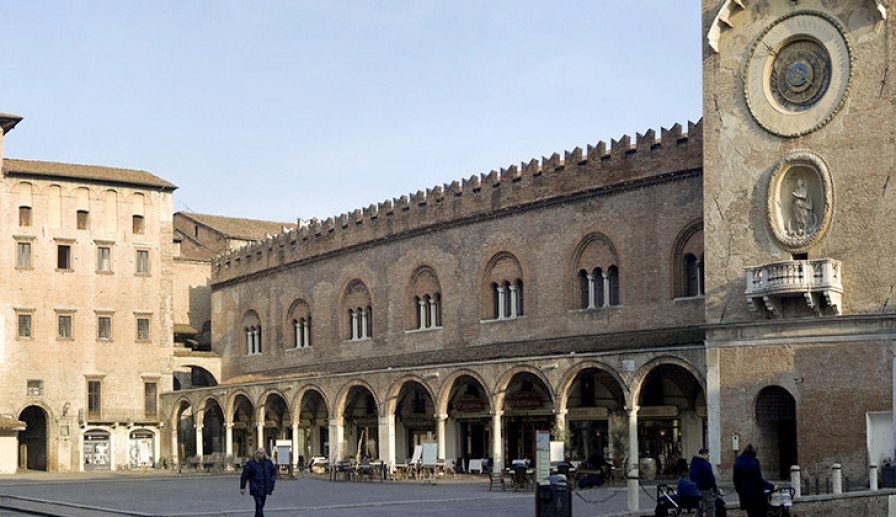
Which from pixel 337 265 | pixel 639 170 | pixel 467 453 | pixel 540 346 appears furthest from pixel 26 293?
pixel 639 170

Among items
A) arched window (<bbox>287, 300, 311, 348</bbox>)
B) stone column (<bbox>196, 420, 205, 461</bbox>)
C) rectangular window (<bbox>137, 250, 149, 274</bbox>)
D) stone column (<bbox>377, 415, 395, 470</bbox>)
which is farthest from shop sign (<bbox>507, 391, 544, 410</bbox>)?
rectangular window (<bbox>137, 250, 149, 274</bbox>)

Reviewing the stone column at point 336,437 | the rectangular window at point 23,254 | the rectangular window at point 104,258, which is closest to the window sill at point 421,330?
the stone column at point 336,437

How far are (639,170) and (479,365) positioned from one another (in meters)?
7.42

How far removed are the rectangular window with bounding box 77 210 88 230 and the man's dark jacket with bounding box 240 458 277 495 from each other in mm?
35279

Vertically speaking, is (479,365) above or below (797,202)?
below

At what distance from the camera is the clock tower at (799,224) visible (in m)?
27.0

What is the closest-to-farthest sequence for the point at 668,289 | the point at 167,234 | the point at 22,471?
1. the point at 668,289
2. the point at 22,471
3. the point at 167,234

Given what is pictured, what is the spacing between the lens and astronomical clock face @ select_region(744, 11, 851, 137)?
27.9 m

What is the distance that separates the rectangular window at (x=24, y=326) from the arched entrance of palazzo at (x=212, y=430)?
27.9 ft

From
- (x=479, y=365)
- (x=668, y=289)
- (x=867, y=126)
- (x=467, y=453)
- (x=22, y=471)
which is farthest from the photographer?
(x=22, y=471)

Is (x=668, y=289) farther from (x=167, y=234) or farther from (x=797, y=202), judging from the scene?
(x=167, y=234)

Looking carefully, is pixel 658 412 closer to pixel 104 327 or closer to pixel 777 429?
pixel 777 429

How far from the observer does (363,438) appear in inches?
1855

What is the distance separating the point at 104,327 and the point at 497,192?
2045 centimetres
